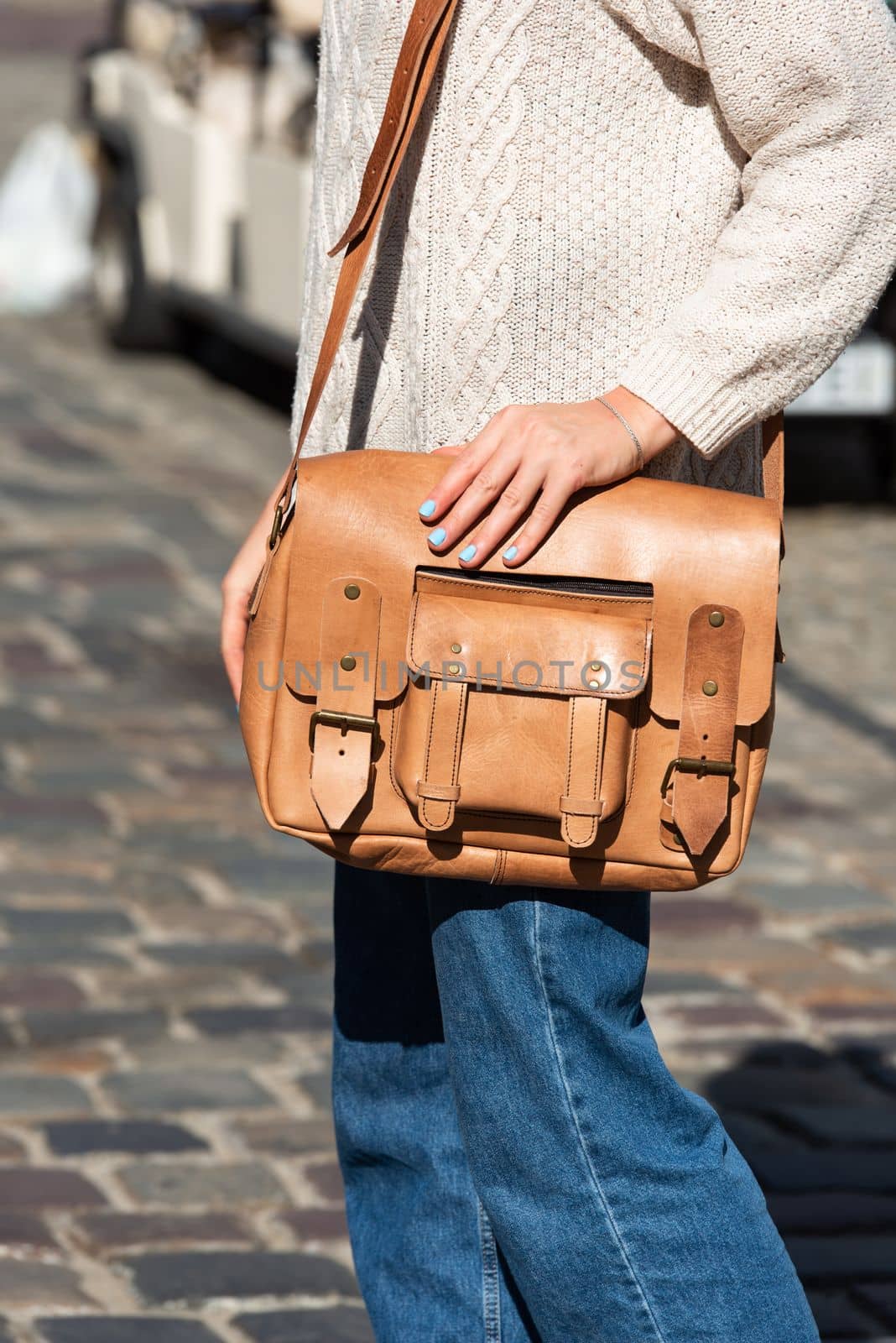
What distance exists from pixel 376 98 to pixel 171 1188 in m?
1.78

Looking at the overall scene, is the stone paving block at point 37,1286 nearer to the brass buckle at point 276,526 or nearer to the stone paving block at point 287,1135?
the stone paving block at point 287,1135

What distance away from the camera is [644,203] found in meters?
1.73

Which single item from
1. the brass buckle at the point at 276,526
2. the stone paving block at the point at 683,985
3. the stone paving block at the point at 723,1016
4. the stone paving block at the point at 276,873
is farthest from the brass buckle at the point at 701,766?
the stone paving block at the point at 276,873

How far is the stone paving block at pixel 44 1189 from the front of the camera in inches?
115

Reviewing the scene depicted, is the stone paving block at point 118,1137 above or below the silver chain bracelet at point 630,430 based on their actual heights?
below

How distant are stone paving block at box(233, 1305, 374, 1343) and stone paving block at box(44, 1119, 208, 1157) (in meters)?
0.52

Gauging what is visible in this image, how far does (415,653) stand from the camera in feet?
5.60

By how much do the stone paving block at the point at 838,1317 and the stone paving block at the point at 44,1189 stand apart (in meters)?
1.03

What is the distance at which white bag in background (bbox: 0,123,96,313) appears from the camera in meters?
11.9

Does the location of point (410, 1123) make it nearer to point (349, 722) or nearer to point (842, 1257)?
point (349, 722)

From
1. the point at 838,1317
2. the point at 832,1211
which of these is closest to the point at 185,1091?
the point at 832,1211

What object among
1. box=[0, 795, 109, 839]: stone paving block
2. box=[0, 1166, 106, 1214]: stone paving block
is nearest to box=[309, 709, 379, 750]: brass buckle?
box=[0, 1166, 106, 1214]: stone paving block

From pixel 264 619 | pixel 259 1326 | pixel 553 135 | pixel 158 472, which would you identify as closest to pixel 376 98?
pixel 553 135

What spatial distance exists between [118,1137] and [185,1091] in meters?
0.19
